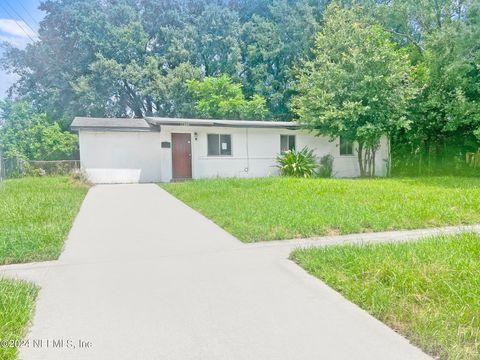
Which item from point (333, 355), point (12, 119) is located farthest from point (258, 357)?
point (12, 119)

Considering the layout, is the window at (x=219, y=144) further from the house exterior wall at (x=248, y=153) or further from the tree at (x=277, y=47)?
the tree at (x=277, y=47)

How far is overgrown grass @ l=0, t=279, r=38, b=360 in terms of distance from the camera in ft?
7.61

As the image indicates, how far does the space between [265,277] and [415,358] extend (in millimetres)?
1665

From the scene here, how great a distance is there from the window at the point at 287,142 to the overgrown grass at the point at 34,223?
9.54 meters

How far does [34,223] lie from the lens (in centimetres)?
585

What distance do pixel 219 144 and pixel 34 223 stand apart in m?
9.83

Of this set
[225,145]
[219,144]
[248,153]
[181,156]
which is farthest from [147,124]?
[248,153]

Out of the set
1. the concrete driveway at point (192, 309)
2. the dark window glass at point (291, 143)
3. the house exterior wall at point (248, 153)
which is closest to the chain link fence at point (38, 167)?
the house exterior wall at point (248, 153)

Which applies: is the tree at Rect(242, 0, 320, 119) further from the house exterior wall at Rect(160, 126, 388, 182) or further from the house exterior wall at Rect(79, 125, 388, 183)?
the house exterior wall at Rect(79, 125, 388, 183)

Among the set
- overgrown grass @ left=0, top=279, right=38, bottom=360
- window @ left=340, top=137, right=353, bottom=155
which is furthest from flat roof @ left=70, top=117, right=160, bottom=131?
overgrown grass @ left=0, top=279, right=38, bottom=360

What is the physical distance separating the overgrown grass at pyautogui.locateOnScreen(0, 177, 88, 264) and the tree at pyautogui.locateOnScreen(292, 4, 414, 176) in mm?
10233

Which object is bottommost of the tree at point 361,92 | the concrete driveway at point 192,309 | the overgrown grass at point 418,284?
the concrete driveway at point 192,309

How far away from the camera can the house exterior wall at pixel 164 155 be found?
1388 cm

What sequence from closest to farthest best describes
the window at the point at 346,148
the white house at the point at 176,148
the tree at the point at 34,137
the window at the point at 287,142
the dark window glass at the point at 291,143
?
the white house at the point at 176,148 → the window at the point at 287,142 → the dark window glass at the point at 291,143 → the window at the point at 346,148 → the tree at the point at 34,137
